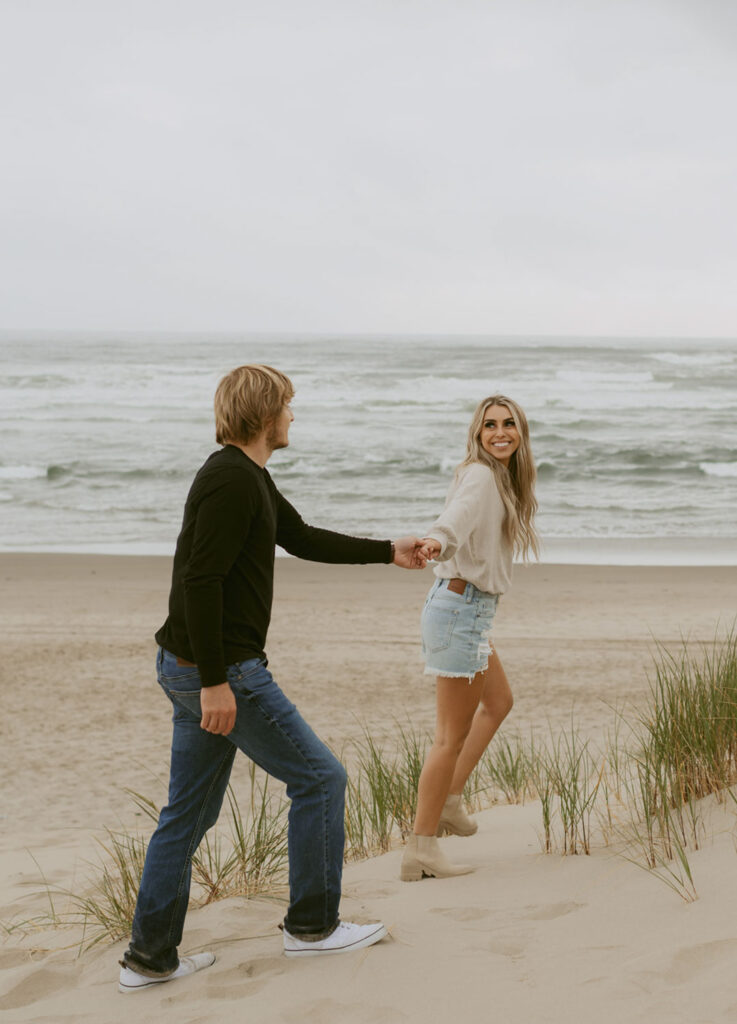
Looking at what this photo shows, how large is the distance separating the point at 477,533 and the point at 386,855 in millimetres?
1351

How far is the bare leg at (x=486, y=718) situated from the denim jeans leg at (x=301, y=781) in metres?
1.03

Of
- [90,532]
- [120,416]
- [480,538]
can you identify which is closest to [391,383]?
[120,416]

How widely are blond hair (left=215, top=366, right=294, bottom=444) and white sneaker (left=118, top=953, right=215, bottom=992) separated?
1464mm

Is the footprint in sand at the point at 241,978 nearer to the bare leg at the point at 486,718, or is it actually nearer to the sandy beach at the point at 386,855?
the sandy beach at the point at 386,855

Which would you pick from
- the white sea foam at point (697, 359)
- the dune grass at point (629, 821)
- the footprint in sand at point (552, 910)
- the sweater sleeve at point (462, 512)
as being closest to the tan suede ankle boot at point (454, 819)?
the dune grass at point (629, 821)

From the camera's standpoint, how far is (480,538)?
3652 mm

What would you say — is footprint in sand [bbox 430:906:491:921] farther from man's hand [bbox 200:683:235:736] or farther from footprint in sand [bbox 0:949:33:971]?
footprint in sand [bbox 0:949:33:971]

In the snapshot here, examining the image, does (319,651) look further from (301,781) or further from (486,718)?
(301,781)

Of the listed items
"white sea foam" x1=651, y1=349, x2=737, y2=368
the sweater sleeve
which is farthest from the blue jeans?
"white sea foam" x1=651, y1=349, x2=737, y2=368

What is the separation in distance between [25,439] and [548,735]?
25.6 m

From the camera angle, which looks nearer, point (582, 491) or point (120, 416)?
point (582, 491)

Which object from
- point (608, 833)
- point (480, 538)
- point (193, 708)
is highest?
point (480, 538)

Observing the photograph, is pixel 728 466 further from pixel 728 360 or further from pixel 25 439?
pixel 728 360

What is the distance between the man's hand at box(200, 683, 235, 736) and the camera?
278 cm
